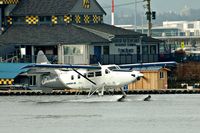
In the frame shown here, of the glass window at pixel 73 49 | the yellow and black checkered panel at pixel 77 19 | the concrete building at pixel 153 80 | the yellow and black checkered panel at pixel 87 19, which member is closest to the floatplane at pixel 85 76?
the concrete building at pixel 153 80

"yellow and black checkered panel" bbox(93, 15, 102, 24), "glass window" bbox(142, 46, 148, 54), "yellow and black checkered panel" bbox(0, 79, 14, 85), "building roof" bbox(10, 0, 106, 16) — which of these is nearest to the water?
"yellow and black checkered panel" bbox(0, 79, 14, 85)

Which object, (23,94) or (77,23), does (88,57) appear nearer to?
(77,23)

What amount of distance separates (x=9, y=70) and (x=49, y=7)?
47.8ft

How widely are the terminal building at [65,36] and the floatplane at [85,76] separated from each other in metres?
19.3

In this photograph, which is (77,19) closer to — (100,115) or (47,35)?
(47,35)

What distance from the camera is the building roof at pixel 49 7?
4006 inches

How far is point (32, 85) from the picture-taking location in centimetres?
8988

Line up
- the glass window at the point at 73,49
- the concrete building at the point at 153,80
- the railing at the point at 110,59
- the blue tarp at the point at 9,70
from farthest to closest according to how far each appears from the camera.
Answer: the glass window at the point at 73,49 < the railing at the point at 110,59 < the blue tarp at the point at 9,70 < the concrete building at the point at 153,80

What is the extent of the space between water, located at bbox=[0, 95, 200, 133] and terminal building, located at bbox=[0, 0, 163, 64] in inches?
659

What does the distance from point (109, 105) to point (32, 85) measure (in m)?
19.8

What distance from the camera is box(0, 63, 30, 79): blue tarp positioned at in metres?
89.6

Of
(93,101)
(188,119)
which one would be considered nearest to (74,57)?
(93,101)

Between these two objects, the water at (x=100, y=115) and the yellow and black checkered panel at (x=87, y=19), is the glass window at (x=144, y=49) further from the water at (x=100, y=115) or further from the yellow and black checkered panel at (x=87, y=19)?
the water at (x=100, y=115)

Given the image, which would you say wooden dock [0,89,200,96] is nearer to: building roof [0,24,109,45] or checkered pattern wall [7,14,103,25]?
building roof [0,24,109,45]
